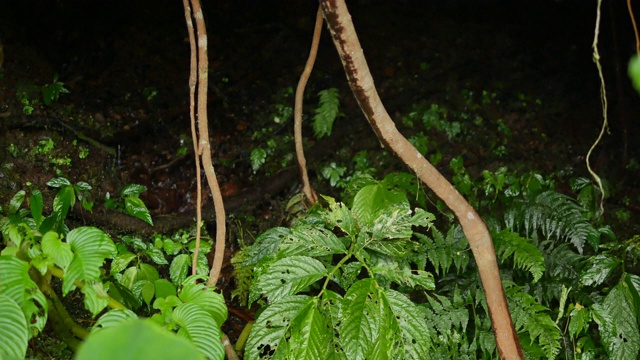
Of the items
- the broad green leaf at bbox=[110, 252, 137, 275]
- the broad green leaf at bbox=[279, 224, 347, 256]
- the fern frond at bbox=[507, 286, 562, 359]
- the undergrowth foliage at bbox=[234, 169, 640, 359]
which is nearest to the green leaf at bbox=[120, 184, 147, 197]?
the broad green leaf at bbox=[110, 252, 137, 275]

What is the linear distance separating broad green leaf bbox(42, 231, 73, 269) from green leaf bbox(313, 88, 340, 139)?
237cm

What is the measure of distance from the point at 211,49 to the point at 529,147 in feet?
9.26

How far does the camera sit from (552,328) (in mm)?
2576

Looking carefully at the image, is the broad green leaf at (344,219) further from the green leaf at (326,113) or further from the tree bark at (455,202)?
the green leaf at (326,113)

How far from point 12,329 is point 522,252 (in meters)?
2.32

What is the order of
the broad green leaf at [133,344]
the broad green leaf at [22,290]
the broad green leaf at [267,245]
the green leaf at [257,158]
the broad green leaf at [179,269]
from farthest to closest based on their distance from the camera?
the green leaf at [257,158] → the broad green leaf at [179,269] → the broad green leaf at [267,245] → the broad green leaf at [22,290] → the broad green leaf at [133,344]

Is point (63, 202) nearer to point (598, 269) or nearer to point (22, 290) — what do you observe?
point (22, 290)

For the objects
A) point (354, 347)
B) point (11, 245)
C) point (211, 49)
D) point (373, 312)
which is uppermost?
point (211, 49)

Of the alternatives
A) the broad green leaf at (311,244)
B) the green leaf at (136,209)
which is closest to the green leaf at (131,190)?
the green leaf at (136,209)

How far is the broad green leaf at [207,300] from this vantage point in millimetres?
2303

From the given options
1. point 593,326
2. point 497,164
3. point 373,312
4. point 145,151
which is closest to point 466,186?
point 497,164

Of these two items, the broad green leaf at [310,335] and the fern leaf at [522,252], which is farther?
the fern leaf at [522,252]

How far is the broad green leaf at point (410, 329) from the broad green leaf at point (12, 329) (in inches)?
54.6

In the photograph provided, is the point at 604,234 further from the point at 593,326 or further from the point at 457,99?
the point at 457,99
